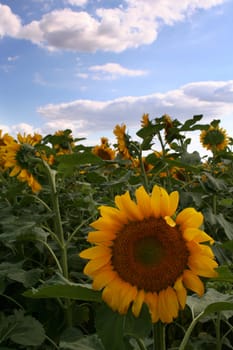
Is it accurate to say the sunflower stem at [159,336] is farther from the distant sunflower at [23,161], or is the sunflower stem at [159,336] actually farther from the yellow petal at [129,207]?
the distant sunflower at [23,161]

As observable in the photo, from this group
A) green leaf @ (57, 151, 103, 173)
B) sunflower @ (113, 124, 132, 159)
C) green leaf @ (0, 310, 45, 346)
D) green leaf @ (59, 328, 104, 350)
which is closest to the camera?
green leaf @ (59, 328, 104, 350)

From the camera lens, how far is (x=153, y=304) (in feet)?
3.63

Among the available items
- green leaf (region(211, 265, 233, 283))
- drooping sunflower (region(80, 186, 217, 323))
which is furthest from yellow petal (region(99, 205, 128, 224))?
green leaf (region(211, 265, 233, 283))

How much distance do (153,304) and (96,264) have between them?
0.16m

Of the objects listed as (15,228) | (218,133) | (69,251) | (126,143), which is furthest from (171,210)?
(218,133)

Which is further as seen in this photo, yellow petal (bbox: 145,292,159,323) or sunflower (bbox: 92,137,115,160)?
sunflower (bbox: 92,137,115,160)

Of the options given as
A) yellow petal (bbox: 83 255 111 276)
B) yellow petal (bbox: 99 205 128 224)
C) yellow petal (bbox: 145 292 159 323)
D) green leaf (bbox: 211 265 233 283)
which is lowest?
yellow petal (bbox: 145 292 159 323)

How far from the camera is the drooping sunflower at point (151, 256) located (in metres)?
1.10

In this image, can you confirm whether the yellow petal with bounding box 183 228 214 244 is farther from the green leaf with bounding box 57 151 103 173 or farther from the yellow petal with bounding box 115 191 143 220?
the green leaf with bounding box 57 151 103 173

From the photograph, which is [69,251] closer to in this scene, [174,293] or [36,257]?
[36,257]

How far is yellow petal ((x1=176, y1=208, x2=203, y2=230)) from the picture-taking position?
112 centimetres

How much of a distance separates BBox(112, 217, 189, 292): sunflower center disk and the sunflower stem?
0.30 feet

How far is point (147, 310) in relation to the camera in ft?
3.63

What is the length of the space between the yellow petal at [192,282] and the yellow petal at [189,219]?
11 centimetres
